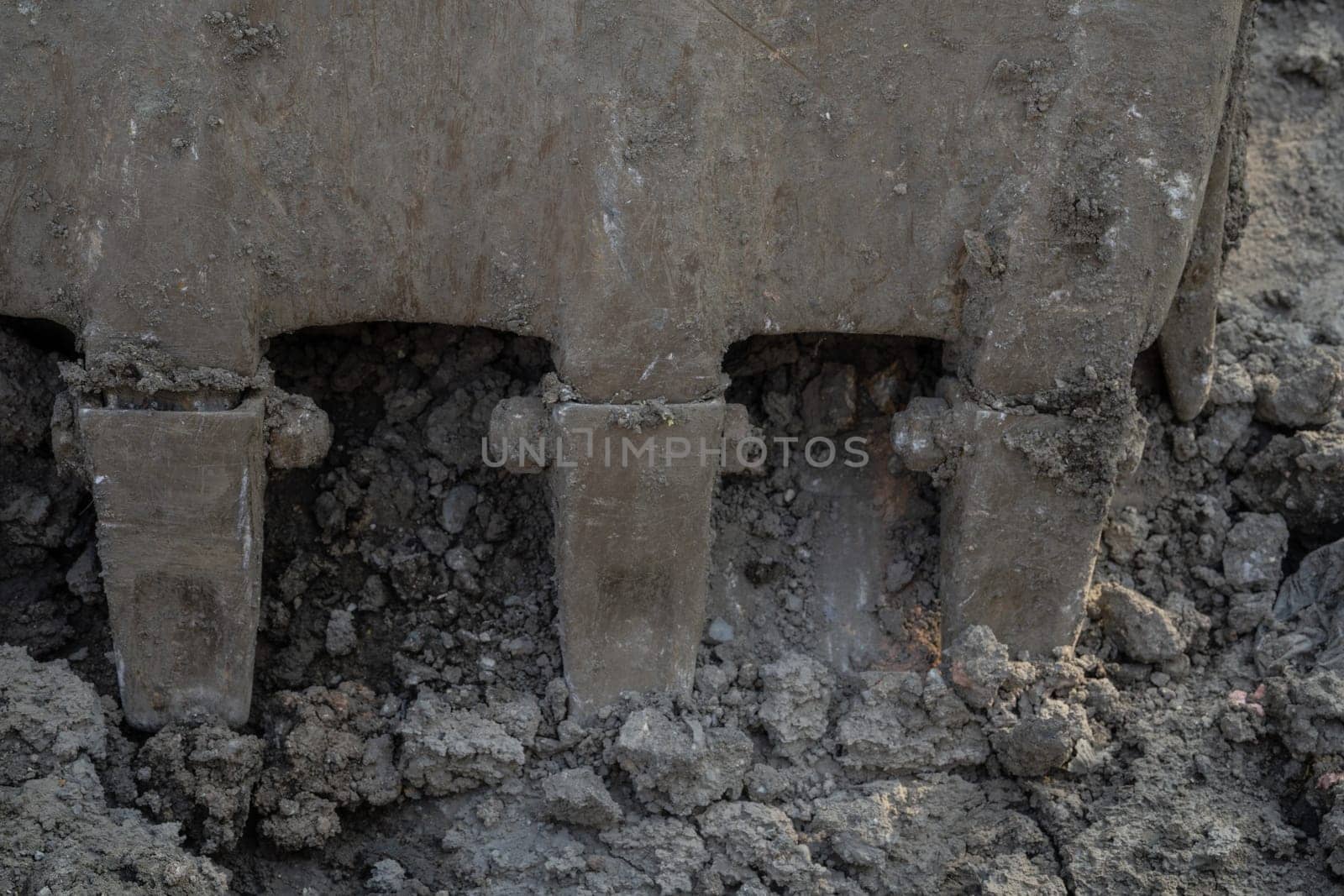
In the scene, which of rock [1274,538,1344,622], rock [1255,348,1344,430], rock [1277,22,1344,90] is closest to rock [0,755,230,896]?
rock [1274,538,1344,622]

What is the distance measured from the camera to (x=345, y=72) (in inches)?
118

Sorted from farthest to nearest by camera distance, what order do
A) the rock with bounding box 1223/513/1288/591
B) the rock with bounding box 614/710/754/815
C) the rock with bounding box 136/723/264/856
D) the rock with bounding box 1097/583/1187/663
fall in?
the rock with bounding box 1223/513/1288/591
the rock with bounding box 1097/583/1187/663
the rock with bounding box 614/710/754/815
the rock with bounding box 136/723/264/856

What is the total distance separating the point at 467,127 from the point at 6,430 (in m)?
1.36

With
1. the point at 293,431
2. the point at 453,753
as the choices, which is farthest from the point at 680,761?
the point at 293,431

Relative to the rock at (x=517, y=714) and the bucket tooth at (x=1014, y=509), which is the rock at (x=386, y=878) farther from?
the bucket tooth at (x=1014, y=509)

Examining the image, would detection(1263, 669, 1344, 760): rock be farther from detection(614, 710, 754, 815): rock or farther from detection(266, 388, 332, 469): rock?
detection(266, 388, 332, 469): rock

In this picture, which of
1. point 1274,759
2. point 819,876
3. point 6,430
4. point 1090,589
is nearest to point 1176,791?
point 1274,759

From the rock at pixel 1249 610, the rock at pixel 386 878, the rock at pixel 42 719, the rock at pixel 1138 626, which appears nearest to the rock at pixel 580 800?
the rock at pixel 386 878

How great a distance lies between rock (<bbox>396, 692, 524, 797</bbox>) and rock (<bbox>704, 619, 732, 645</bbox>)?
21.9 inches

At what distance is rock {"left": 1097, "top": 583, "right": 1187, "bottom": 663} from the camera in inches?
135

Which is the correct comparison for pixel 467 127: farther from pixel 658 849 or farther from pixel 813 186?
pixel 658 849

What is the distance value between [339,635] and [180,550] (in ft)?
1.54

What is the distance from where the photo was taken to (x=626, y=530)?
3.23 m

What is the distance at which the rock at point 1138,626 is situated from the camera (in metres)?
3.43
